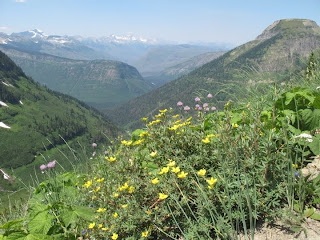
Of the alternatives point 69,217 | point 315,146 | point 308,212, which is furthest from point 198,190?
point 315,146

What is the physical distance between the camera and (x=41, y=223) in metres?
3.18

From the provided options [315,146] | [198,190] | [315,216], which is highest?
[315,146]

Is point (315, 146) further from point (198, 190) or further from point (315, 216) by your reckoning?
point (198, 190)

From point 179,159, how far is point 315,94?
271 cm

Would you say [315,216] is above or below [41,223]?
above

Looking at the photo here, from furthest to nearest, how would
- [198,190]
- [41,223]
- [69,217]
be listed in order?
[69,217], [41,223], [198,190]

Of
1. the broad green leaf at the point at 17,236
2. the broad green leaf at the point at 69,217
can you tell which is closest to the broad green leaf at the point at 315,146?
the broad green leaf at the point at 69,217

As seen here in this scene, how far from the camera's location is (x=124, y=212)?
3225 millimetres

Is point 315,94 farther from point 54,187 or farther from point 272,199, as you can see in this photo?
point 54,187

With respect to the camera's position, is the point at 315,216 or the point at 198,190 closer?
the point at 315,216

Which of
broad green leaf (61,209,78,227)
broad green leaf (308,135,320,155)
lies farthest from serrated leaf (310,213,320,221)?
broad green leaf (61,209,78,227)

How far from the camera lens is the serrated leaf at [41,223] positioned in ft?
10.2

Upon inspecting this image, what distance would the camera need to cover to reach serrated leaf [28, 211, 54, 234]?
10.2 ft

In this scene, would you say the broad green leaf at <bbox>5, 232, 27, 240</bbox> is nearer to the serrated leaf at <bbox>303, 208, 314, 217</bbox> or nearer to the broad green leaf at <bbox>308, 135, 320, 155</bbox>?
the serrated leaf at <bbox>303, 208, 314, 217</bbox>
